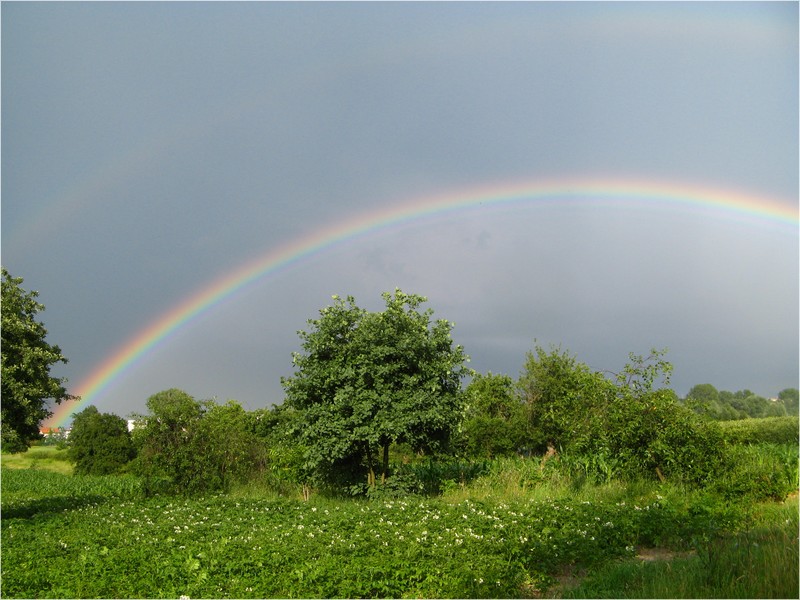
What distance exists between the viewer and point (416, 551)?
8258 millimetres

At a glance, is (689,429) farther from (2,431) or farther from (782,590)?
(2,431)

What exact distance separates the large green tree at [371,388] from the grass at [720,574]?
8.19 metres

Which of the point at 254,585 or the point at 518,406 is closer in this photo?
the point at 254,585

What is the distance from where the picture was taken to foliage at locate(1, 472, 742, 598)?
7.45 meters

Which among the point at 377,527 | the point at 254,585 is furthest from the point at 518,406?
the point at 254,585

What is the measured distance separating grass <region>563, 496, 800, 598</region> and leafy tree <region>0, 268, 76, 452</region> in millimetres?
12842

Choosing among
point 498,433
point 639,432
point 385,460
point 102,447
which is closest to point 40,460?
point 102,447

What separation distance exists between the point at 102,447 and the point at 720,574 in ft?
136

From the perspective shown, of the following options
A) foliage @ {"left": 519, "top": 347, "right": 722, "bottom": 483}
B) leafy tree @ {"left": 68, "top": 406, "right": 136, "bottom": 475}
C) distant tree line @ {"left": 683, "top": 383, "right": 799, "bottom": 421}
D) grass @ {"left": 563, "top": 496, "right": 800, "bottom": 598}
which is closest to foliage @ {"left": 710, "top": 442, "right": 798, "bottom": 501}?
foliage @ {"left": 519, "top": 347, "right": 722, "bottom": 483}

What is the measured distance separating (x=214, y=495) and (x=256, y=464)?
3.78m

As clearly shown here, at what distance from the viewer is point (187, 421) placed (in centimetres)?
1905

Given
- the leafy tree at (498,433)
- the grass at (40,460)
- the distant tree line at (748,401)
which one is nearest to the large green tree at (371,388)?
the leafy tree at (498,433)

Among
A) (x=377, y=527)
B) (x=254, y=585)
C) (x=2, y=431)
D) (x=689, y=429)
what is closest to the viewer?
(x=254, y=585)

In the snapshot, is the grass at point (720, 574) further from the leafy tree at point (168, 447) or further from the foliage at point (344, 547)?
the leafy tree at point (168, 447)
